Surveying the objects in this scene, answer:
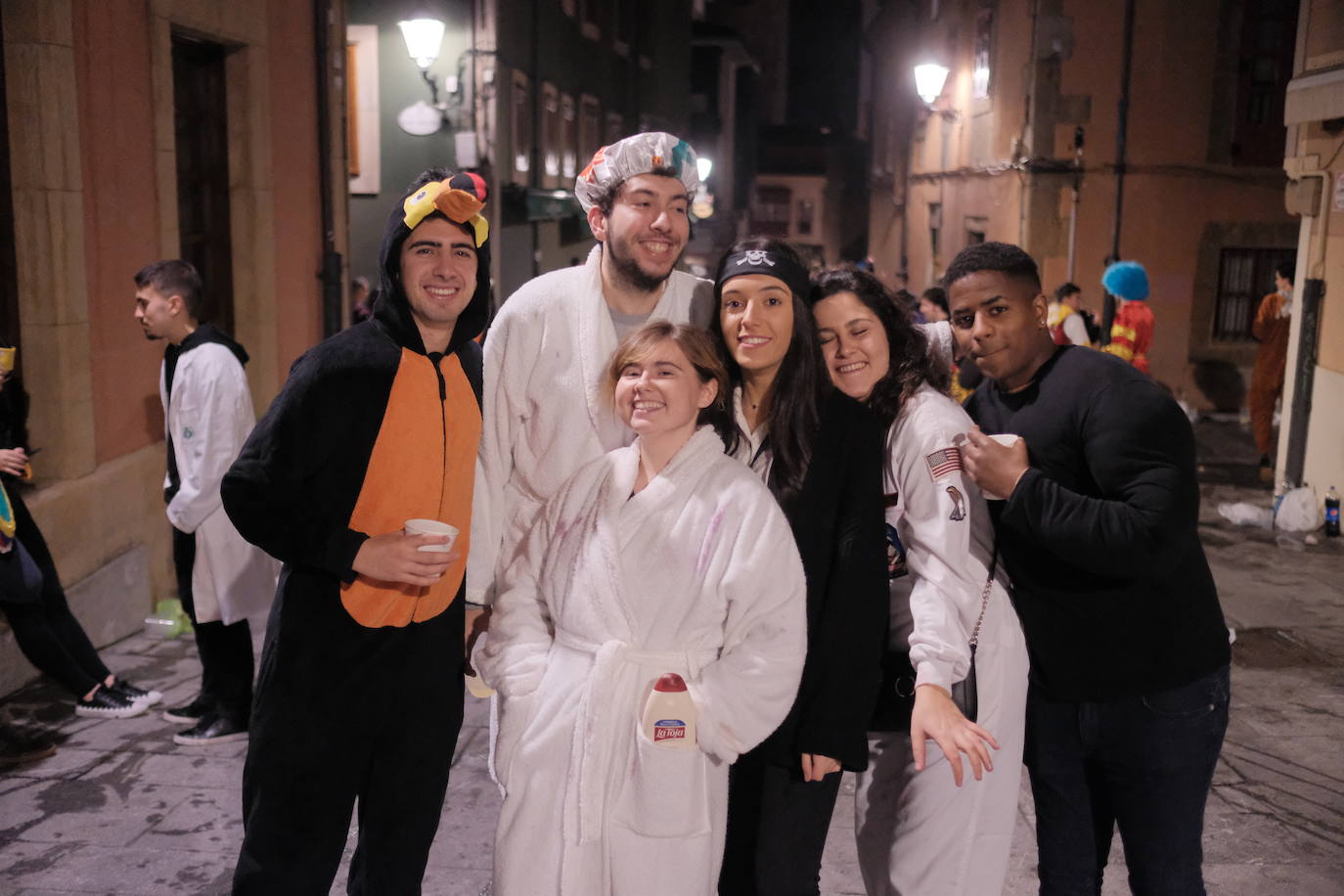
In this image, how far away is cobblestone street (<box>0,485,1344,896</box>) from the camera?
388 cm

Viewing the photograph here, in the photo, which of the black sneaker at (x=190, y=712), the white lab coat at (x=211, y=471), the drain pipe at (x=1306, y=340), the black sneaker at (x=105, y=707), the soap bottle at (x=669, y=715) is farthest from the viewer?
the drain pipe at (x=1306, y=340)

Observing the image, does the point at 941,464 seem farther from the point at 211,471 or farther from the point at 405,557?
the point at 211,471

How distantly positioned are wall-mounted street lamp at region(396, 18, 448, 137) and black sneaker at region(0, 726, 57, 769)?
29.6 feet

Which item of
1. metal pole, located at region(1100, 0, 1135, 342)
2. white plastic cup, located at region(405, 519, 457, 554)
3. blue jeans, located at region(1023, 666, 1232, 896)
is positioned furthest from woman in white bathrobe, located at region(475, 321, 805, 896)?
metal pole, located at region(1100, 0, 1135, 342)

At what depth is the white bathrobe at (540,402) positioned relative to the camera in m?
3.06

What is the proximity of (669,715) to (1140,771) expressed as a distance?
1.17 metres

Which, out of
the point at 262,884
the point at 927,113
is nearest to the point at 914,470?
the point at 262,884

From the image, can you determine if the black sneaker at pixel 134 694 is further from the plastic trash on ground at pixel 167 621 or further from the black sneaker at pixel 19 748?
the plastic trash on ground at pixel 167 621

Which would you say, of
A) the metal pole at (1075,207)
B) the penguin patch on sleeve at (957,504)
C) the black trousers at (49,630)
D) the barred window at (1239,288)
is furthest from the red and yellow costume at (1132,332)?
the black trousers at (49,630)

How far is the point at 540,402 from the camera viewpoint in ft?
10.2

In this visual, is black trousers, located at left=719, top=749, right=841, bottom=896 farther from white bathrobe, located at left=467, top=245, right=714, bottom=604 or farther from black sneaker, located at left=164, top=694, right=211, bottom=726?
black sneaker, located at left=164, top=694, right=211, bottom=726

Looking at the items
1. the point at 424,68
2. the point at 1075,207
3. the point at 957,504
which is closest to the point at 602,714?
the point at 957,504

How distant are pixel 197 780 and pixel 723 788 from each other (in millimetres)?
2756

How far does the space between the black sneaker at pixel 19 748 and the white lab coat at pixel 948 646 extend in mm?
3656
